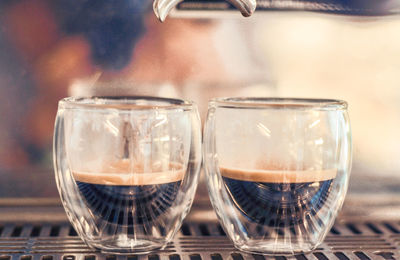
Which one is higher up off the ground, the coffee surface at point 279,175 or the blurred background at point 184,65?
the blurred background at point 184,65

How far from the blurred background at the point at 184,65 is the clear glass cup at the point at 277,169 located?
3.8 inches

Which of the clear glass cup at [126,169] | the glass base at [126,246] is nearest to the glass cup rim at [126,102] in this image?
the clear glass cup at [126,169]

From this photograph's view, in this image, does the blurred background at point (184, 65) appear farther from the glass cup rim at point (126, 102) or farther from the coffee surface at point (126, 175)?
the coffee surface at point (126, 175)

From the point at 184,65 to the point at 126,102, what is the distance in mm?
66

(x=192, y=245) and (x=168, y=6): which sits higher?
(x=168, y=6)

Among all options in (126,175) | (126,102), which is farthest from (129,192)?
(126,102)

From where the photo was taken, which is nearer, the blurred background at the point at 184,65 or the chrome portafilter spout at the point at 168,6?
the chrome portafilter spout at the point at 168,6

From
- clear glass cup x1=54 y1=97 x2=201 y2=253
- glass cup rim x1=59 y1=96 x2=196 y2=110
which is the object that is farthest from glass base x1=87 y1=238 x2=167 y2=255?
glass cup rim x1=59 y1=96 x2=196 y2=110

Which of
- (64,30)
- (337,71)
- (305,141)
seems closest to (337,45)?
(337,71)

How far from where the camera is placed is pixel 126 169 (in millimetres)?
406

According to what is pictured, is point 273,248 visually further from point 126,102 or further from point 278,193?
point 126,102

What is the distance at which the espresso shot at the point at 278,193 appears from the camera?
1.37 ft

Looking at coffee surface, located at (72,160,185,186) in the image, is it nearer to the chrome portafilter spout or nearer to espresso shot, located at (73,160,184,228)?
espresso shot, located at (73,160,184,228)

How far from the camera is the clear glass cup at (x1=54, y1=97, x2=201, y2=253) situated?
1.33ft
